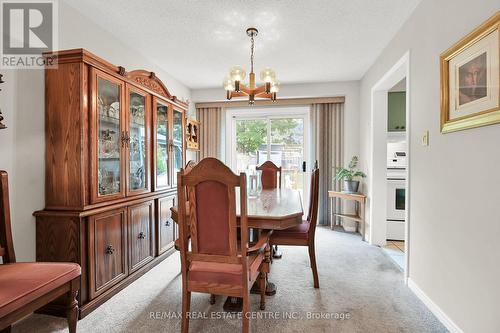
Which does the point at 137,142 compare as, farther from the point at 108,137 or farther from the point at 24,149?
the point at 24,149

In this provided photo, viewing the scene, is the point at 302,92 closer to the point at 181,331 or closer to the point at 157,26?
the point at 157,26

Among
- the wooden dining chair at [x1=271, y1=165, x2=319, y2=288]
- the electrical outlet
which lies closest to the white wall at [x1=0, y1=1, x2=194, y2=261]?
the wooden dining chair at [x1=271, y1=165, x2=319, y2=288]

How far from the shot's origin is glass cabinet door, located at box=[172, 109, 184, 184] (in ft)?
11.0

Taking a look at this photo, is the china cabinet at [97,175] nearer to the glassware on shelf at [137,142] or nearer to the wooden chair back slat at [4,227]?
the glassware on shelf at [137,142]

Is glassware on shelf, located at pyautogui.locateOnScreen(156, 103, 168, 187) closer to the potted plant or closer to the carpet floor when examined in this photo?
the carpet floor

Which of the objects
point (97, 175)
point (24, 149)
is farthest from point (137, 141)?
point (24, 149)

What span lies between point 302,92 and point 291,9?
2297 millimetres

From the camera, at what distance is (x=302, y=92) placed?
4457 millimetres

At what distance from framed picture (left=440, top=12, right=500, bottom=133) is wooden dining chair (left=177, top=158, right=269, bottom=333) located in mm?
1386

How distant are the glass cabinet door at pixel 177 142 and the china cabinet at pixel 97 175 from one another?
56 centimetres

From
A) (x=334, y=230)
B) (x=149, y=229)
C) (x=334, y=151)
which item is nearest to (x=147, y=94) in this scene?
(x=149, y=229)

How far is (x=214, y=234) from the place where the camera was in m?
1.50

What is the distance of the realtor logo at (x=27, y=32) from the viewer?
1.87m

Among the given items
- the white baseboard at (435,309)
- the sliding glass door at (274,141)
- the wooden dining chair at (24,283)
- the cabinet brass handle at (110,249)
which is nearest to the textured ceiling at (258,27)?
the sliding glass door at (274,141)
